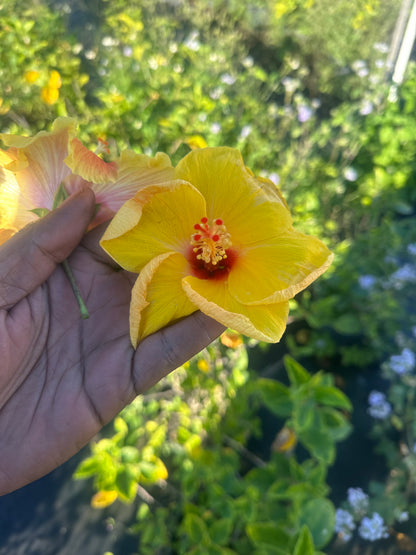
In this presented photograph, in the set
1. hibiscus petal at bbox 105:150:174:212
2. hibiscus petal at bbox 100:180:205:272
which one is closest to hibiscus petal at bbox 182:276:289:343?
hibiscus petal at bbox 100:180:205:272

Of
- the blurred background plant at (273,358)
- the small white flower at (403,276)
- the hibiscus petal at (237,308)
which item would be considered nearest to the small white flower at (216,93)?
the blurred background plant at (273,358)

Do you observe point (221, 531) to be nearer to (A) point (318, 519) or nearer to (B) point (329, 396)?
(A) point (318, 519)

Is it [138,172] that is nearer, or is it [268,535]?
[138,172]

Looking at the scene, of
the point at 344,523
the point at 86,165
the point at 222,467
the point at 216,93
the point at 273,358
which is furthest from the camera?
the point at 216,93

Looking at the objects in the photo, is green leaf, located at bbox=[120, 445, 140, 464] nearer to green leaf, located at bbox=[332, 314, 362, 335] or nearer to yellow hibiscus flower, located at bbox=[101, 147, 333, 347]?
yellow hibiscus flower, located at bbox=[101, 147, 333, 347]

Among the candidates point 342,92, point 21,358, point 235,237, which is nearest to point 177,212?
point 235,237

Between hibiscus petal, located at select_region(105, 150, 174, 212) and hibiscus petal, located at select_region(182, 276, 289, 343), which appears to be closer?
hibiscus petal, located at select_region(182, 276, 289, 343)

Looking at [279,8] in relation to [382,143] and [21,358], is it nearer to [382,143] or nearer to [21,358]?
[382,143]

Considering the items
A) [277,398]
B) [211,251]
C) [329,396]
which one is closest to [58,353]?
[211,251]
